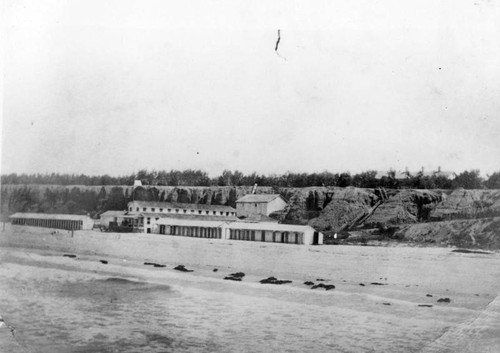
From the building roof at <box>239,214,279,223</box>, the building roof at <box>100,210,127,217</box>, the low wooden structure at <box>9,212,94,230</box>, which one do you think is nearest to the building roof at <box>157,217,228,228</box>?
the building roof at <box>239,214,279,223</box>

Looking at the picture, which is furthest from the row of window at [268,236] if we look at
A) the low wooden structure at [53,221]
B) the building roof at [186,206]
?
the low wooden structure at [53,221]

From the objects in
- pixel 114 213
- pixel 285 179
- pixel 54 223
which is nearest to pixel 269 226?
pixel 285 179

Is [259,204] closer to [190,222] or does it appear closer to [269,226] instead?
[269,226]

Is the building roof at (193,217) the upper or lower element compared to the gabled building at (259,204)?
lower

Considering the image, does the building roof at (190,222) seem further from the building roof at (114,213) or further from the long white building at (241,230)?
the building roof at (114,213)

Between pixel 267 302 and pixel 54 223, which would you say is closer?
pixel 267 302
